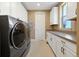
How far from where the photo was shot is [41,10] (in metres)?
8.39

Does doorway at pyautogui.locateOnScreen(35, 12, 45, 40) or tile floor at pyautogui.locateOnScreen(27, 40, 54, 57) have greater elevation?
doorway at pyautogui.locateOnScreen(35, 12, 45, 40)

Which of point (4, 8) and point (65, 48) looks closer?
point (65, 48)

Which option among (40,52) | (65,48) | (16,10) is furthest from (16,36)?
(16,10)

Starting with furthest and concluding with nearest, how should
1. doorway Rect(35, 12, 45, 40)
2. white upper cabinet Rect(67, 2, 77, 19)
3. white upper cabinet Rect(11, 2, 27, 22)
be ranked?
doorway Rect(35, 12, 45, 40) < white upper cabinet Rect(11, 2, 27, 22) < white upper cabinet Rect(67, 2, 77, 19)

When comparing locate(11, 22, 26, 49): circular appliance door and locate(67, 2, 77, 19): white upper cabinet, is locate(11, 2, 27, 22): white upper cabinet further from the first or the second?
locate(11, 22, 26, 49): circular appliance door

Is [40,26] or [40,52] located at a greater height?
[40,26]

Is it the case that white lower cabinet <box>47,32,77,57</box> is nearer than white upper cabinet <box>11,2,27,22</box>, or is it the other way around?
white lower cabinet <box>47,32,77,57</box>

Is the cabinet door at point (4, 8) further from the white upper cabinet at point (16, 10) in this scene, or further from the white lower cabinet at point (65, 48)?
the white lower cabinet at point (65, 48)

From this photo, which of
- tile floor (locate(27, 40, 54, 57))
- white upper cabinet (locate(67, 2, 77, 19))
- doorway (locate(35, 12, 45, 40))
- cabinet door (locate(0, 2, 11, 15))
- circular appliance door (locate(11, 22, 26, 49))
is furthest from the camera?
doorway (locate(35, 12, 45, 40))

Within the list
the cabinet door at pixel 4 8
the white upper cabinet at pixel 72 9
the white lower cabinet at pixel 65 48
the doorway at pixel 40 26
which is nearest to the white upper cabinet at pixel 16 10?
the cabinet door at pixel 4 8

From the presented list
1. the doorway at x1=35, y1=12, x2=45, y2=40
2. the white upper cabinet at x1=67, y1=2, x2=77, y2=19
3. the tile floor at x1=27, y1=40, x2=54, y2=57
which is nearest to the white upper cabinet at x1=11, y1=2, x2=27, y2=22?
the tile floor at x1=27, y1=40, x2=54, y2=57

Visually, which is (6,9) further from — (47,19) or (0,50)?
(47,19)

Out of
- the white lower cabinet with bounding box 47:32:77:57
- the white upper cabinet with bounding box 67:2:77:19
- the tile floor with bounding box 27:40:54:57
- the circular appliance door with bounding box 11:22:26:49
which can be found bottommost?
the tile floor with bounding box 27:40:54:57

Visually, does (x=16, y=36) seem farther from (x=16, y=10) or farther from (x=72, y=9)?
(x=16, y=10)
